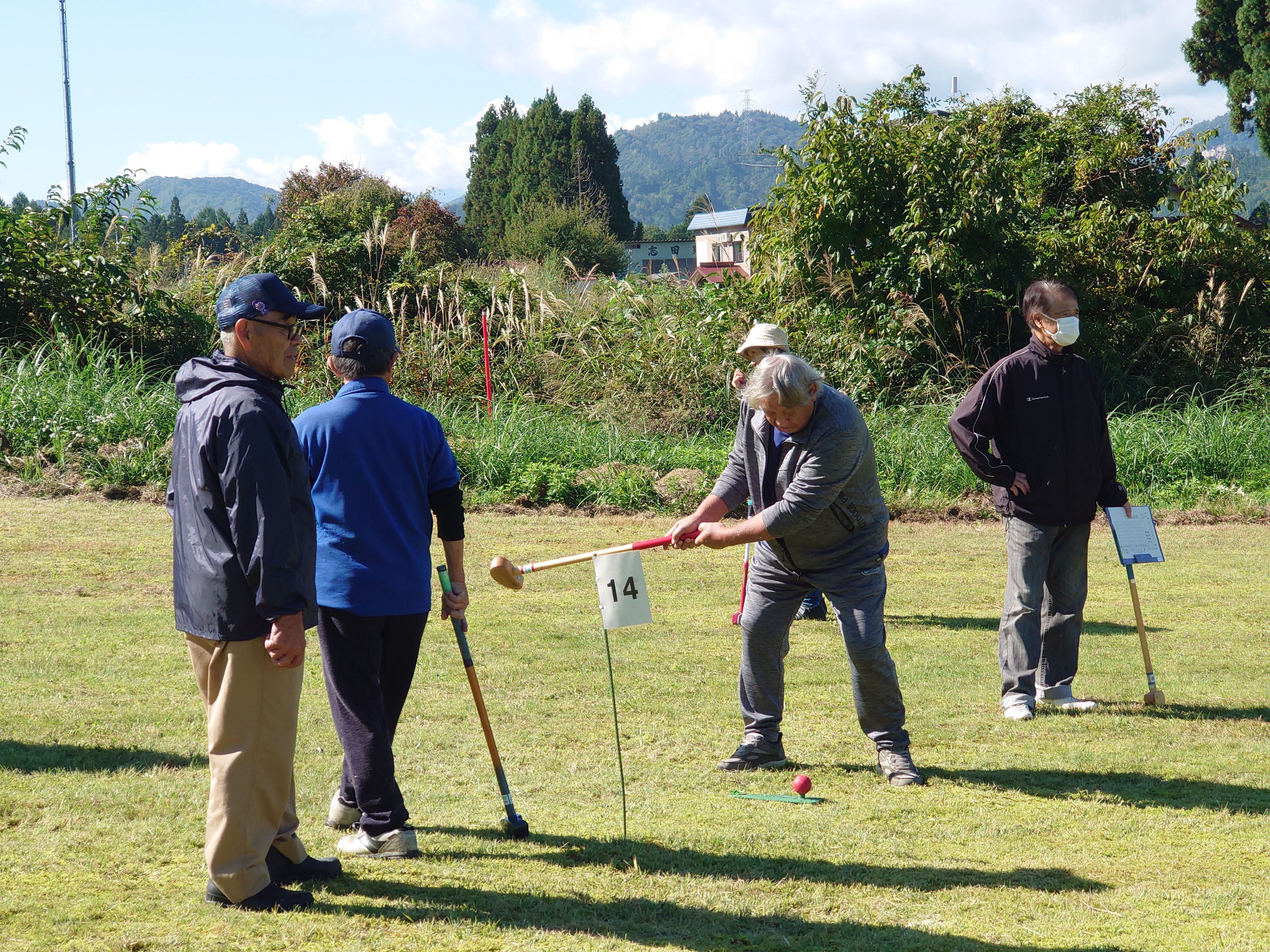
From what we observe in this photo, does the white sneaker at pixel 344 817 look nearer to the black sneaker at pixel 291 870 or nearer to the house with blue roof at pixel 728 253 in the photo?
the black sneaker at pixel 291 870

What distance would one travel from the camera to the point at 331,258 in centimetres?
1803

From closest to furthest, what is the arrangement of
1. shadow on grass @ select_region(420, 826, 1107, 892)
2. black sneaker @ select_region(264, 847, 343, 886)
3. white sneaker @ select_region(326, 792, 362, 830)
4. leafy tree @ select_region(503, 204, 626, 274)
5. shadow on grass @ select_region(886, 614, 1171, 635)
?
1. black sneaker @ select_region(264, 847, 343, 886)
2. shadow on grass @ select_region(420, 826, 1107, 892)
3. white sneaker @ select_region(326, 792, 362, 830)
4. shadow on grass @ select_region(886, 614, 1171, 635)
5. leafy tree @ select_region(503, 204, 626, 274)

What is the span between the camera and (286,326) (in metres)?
3.71

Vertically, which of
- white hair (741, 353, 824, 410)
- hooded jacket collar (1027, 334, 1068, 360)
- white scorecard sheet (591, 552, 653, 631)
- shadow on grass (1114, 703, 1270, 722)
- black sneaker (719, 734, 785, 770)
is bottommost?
shadow on grass (1114, 703, 1270, 722)

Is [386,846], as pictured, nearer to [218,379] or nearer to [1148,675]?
[218,379]

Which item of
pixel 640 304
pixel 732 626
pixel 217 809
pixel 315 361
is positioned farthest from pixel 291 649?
pixel 640 304

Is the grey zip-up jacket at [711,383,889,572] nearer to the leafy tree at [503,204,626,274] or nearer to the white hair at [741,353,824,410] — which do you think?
the white hair at [741,353,824,410]

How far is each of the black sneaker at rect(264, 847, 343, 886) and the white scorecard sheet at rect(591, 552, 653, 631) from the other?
1328mm

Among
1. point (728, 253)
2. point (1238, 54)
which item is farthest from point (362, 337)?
point (1238, 54)

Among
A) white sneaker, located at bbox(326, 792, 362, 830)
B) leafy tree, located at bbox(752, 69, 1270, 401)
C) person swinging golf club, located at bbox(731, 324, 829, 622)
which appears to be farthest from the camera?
leafy tree, located at bbox(752, 69, 1270, 401)

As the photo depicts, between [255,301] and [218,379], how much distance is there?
277 mm

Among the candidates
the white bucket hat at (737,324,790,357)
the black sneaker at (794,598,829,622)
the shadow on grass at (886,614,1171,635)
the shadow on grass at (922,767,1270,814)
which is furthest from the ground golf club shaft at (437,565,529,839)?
the shadow on grass at (886,614,1171,635)

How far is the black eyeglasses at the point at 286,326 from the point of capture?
11.9 feet

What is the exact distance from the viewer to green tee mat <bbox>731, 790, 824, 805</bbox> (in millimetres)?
4809
